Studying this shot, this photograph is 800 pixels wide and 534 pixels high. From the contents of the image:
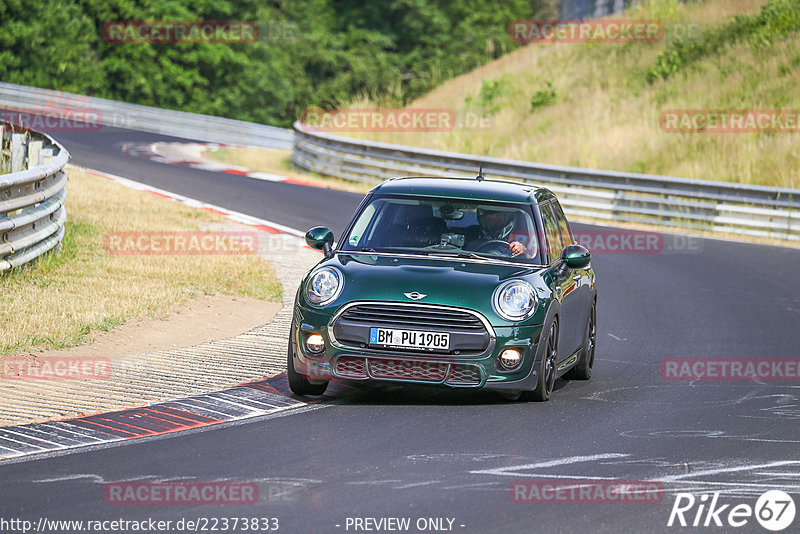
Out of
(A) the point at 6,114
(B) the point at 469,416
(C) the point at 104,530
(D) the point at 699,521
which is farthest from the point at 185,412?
(A) the point at 6,114

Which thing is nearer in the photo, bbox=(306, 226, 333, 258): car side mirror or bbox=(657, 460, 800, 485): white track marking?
bbox=(657, 460, 800, 485): white track marking

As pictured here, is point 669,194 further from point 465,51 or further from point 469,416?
point 465,51

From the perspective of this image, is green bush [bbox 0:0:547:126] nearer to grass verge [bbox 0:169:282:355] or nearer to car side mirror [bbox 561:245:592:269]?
grass verge [bbox 0:169:282:355]

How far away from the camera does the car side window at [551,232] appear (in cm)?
1013

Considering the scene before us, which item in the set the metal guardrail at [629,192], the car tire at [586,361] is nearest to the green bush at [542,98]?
the metal guardrail at [629,192]

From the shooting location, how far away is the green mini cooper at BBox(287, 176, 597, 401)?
349 inches

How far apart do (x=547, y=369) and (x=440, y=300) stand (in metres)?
1.09

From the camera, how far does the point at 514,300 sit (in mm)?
9047

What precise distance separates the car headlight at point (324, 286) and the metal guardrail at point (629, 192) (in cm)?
1587

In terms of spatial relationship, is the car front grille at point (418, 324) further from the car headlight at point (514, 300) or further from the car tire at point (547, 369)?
the car tire at point (547, 369)

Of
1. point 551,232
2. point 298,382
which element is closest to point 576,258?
point 551,232

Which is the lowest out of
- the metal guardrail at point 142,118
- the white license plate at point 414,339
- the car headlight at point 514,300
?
the metal guardrail at point 142,118

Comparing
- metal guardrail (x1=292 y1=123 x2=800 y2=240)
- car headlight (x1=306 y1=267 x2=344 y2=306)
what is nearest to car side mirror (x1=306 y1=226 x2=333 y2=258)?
car headlight (x1=306 y1=267 x2=344 y2=306)

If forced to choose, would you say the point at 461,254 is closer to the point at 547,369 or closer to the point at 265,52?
the point at 547,369
